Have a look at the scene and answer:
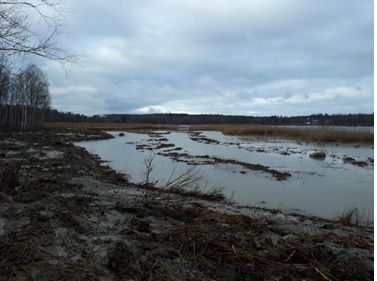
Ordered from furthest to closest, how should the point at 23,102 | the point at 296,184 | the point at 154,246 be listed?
1. the point at 23,102
2. the point at 296,184
3. the point at 154,246

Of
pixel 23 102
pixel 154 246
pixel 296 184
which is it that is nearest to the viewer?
pixel 154 246

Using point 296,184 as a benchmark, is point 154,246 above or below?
above

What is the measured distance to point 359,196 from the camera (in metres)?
12.2

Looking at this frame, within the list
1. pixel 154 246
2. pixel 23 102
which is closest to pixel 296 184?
pixel 154 246

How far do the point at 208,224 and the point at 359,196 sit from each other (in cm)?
796

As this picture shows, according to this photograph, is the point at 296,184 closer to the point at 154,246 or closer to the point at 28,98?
the point at 154,246

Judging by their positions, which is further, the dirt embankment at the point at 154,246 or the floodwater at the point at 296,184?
the floodwater at the point at 296,184

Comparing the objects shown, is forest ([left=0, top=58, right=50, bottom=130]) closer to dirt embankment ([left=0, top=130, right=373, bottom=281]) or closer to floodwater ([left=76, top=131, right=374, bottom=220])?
floodwater ([left=76, top=131, right=374, bottom=220])

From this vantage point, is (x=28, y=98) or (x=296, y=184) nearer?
(x=296, y=184)

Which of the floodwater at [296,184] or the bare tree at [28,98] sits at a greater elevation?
the bare tree at [28,98]

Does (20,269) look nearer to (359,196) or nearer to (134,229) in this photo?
(134,229)

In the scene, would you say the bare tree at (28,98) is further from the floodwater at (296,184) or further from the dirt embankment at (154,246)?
the dirt embankment at (154,246)

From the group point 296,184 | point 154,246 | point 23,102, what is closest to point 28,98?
point 23,102

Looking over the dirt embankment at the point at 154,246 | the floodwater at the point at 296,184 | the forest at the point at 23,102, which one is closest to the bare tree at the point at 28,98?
the forest at the point at 23,102
